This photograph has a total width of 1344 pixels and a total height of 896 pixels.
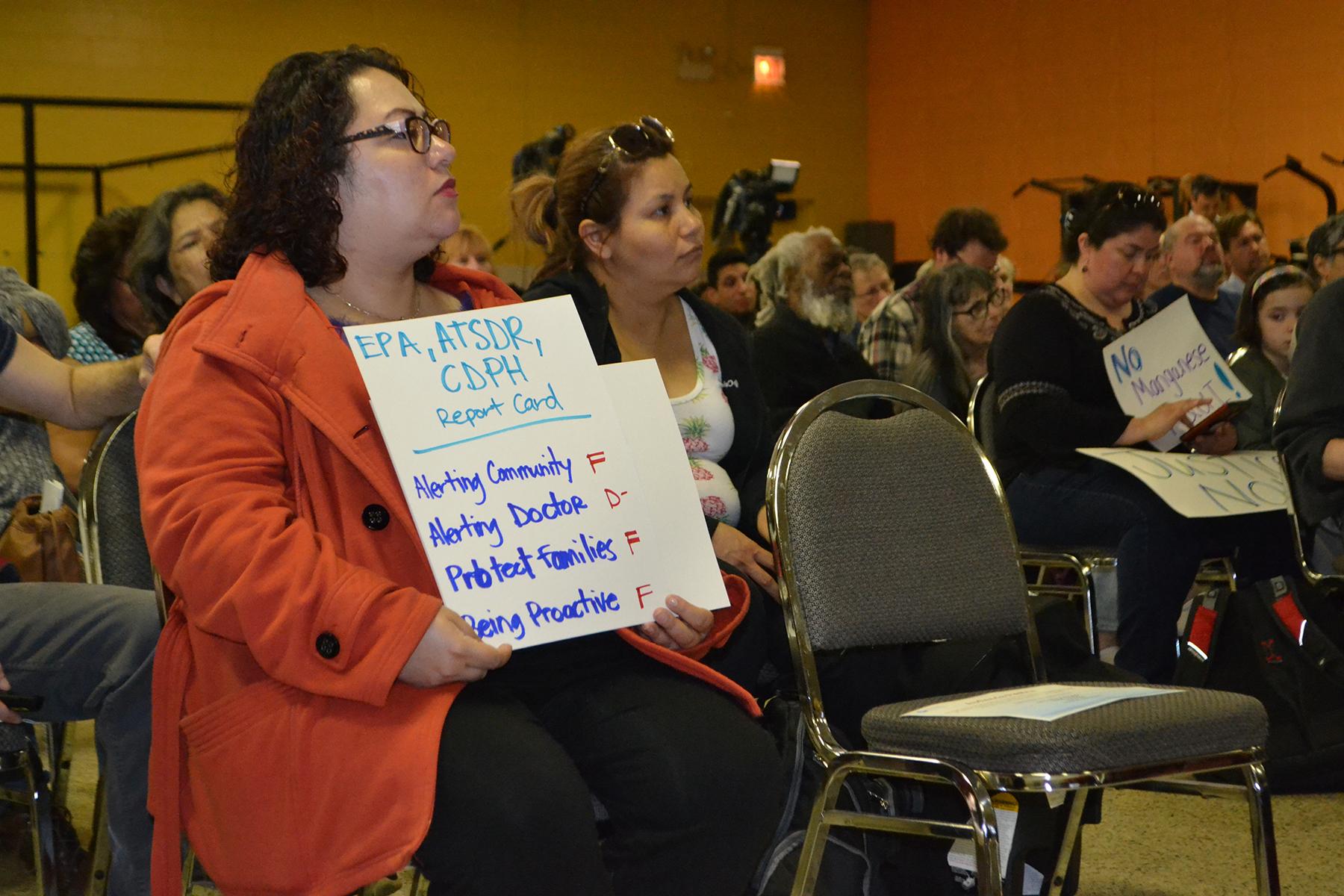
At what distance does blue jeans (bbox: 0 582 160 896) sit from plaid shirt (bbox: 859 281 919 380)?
3169 mm

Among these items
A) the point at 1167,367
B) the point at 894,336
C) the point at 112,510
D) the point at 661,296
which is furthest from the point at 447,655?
the point at 894,336

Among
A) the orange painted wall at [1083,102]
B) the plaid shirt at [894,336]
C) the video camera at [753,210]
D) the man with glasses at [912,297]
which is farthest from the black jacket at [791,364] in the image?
the orange painted wall at [1083,102]

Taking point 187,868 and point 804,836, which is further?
point 804,836

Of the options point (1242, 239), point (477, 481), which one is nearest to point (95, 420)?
point (477, 481)

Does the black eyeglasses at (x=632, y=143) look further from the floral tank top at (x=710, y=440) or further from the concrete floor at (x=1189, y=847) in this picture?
the concrete floor at (x=1189, y=847)

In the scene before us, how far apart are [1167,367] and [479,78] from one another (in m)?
6.95

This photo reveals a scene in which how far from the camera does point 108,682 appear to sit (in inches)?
67.9

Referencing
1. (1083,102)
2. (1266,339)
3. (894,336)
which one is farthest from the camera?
(1083,102)

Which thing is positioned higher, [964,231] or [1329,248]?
[964,231]

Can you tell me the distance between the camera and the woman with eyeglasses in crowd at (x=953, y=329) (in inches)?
150

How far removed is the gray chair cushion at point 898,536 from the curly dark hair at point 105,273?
1746 millimetres

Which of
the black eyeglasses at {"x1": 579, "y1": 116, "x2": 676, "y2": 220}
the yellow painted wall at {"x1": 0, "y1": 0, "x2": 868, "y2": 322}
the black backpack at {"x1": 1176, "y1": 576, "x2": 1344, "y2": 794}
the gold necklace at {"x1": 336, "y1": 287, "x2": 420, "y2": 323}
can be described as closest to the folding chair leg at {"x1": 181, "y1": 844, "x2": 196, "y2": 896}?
the gold necklace at {"x1": 336, "y1": 287, "x2": 420, "y2": 323}

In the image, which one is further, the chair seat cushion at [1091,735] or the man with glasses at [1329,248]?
the man with glasses at [1329,248]

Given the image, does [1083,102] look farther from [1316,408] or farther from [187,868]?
[187,868]
